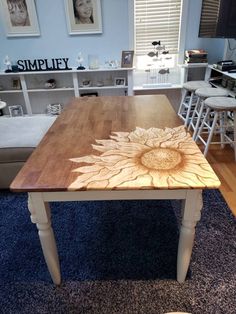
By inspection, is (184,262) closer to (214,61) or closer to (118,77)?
(118,77)

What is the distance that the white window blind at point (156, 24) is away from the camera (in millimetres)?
3104

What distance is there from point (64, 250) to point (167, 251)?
0.68m

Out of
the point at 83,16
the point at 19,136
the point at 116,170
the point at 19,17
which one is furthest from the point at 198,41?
the point at 116,170

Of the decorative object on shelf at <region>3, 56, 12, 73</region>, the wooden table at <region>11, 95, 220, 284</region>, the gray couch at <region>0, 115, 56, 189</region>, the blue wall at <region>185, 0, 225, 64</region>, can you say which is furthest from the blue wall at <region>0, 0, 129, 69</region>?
the wooden table at <region>11, 95, 220, 284</region>

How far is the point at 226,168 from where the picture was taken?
240 cm

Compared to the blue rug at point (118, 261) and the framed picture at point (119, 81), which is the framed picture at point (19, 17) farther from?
the blue rug at point (118, 261)

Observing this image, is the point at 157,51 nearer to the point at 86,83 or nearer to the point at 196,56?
the point at 196,56

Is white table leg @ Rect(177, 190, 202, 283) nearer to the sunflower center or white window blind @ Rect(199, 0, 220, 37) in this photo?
the sunflower center

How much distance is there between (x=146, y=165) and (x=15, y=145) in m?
1.34

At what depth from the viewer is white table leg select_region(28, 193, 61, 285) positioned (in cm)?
106

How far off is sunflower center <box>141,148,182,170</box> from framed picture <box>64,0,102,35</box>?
2.63 meters

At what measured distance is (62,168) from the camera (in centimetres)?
110

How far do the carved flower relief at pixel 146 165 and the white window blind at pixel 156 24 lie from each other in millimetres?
2388

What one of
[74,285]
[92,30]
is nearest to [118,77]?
[92,30]
